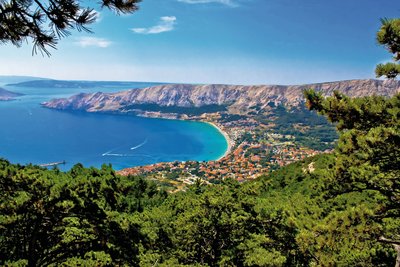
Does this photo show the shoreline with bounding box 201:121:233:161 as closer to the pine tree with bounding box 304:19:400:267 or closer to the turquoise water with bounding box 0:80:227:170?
the turquoise water with bounding box 0:80:227:170

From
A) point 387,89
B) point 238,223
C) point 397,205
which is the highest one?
point 387,89

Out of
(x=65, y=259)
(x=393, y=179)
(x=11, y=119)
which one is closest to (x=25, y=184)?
(x=65, y=259)

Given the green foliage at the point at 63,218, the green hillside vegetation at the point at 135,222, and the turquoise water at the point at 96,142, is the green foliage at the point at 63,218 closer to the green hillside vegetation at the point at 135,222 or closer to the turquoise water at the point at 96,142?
the green hillside vegetation at the point at 135,222

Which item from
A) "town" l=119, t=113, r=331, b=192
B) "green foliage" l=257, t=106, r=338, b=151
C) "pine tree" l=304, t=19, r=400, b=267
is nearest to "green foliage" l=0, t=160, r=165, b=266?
"pine tree" l=304, t=19, r=400, b=267

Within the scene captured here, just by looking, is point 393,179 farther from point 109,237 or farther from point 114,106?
point 114,106

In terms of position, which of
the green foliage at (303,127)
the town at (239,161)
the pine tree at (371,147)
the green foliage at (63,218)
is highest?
the pine tree at (371,147)

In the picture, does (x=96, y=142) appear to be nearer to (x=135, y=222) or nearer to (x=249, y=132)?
(x=249, y=132)

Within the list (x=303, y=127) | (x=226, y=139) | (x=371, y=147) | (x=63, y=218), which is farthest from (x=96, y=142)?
(x=303, y=127)

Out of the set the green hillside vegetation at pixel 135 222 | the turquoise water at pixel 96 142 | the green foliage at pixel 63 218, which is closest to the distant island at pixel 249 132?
the green hillside vegetation at pixel 135 222
